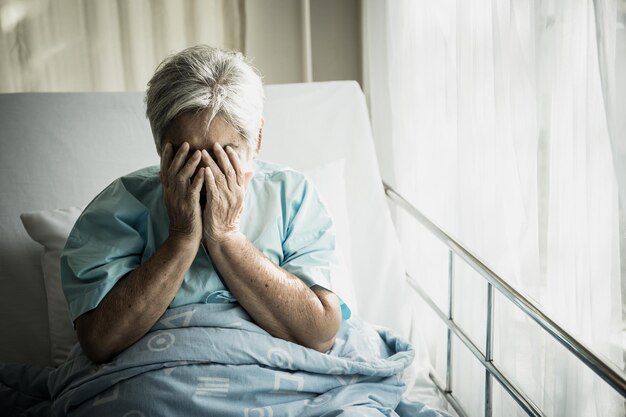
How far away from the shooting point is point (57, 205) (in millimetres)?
2047

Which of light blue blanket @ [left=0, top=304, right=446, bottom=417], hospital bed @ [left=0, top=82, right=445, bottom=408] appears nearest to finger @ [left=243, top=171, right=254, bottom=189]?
light blue blanket @ [left=0, top=304, right=446, bottom=417]

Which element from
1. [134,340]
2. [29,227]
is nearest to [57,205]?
[29,227]

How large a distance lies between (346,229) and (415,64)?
0.61 meters

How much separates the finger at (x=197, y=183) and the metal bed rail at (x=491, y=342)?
26.3 inches

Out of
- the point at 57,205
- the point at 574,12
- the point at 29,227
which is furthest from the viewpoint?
the point at 57,205

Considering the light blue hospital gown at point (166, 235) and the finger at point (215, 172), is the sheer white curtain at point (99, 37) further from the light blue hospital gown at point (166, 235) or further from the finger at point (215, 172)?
the finger at point (215, 172)

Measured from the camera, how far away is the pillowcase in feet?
6.03

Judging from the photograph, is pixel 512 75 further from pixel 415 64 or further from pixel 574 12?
pixel 415 64

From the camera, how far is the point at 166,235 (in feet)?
5.15

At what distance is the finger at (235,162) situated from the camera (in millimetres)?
1438

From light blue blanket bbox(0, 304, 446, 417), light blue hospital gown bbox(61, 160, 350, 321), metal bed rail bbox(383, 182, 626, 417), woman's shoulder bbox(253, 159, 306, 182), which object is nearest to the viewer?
metal bed rail bbox(383, 182, 626, 417)

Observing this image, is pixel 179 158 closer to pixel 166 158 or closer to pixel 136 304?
pixel 166 158

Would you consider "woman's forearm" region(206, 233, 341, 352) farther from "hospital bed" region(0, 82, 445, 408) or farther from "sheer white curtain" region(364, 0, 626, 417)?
"sheer white curtain" region(364, 0, 626, 417)

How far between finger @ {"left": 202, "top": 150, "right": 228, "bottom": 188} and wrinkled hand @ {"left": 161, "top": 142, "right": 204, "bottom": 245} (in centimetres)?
2
